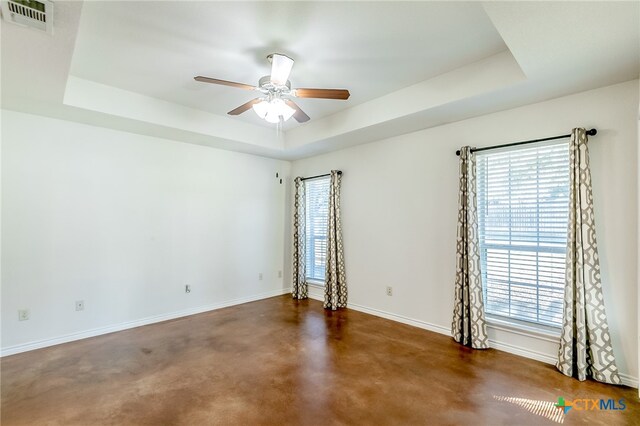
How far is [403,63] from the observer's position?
282cm

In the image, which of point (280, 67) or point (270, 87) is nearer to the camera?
point (280, 67)

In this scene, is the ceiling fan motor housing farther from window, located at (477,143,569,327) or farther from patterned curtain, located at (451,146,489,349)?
window, located at (477,143,569,327)

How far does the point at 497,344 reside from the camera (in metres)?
3.20

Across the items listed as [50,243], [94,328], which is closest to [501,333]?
[94,328]

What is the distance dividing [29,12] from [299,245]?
13.8ft

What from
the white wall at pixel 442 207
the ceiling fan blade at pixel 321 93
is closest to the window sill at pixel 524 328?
the white wall at pixel 442 207

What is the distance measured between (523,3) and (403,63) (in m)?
1.22

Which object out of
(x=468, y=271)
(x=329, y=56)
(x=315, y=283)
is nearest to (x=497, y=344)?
(x=468, y=271)

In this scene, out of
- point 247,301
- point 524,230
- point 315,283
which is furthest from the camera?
point 315,283

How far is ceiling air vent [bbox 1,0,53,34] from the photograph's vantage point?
1682 millimetres

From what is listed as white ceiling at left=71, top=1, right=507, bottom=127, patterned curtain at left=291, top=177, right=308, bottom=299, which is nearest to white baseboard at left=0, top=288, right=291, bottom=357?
patterned curtain at left=291, top=177, right=308, bottom=299

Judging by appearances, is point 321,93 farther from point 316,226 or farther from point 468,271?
point 316,226

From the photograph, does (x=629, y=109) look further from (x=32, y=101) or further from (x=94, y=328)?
(x=94, y=328)

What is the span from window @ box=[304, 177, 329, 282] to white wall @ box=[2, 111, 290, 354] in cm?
81
